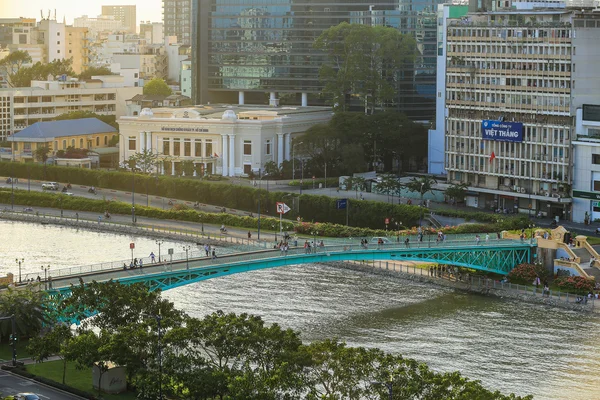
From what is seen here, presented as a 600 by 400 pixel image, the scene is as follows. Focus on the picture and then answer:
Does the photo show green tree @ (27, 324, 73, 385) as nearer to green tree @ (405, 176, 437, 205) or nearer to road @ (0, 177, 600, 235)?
road @ (0, 177, 600, 235)

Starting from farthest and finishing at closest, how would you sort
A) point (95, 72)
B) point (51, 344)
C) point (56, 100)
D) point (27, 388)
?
point (95, 72), point (56, 100), point (51, 344), point (27, 388)

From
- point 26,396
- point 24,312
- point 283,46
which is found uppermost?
point 283,46

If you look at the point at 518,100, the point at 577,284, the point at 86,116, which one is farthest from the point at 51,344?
the point at 86,116

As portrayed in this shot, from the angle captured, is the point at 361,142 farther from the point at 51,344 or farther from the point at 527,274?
the point at 51,344

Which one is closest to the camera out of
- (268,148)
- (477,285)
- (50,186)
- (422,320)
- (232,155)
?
(422,320)

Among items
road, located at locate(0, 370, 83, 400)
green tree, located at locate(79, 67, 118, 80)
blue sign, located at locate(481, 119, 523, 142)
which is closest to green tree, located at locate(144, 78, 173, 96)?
green tree, located at locate(79, 67, 118, 80)

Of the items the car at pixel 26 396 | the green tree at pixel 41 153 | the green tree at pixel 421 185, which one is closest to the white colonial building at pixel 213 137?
the green tree at pixel 41 153

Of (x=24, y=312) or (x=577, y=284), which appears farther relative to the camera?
(x=577, y=284)

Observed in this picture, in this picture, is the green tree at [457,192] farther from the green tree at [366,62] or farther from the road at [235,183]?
the green tree at [366,62]
